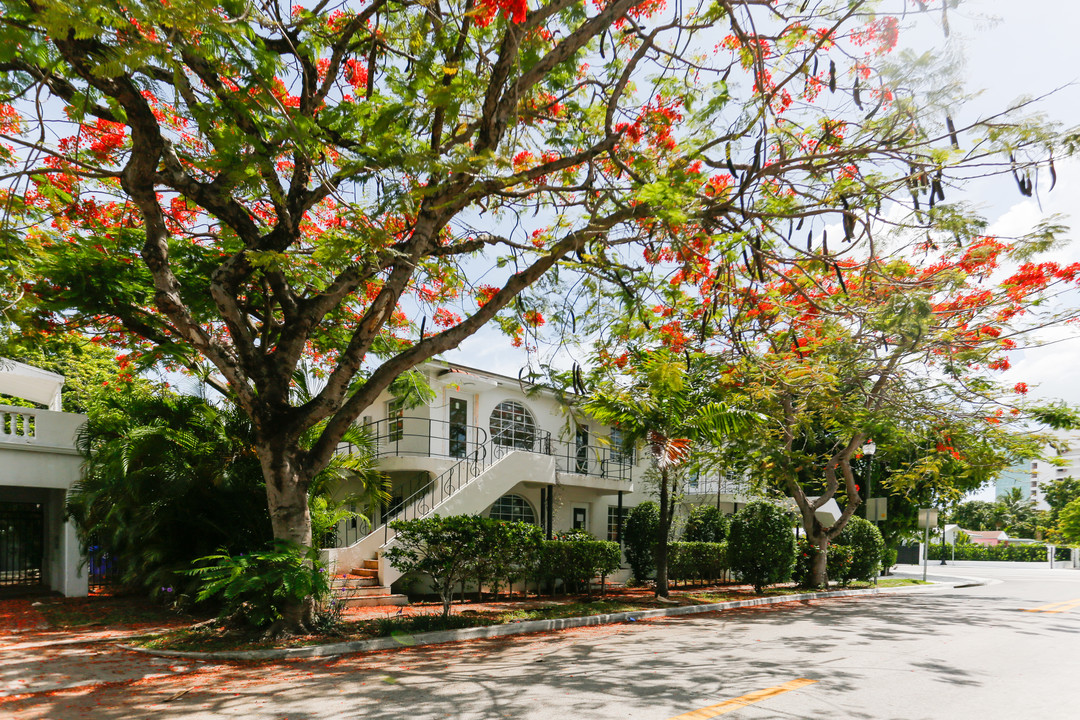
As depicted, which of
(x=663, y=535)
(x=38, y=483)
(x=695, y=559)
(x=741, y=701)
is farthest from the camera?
(x=695, y=559)

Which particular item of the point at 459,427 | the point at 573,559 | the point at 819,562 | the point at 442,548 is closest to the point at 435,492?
the point at 573,559

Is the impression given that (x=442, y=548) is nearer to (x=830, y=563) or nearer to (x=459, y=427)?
(x=459, y=427)

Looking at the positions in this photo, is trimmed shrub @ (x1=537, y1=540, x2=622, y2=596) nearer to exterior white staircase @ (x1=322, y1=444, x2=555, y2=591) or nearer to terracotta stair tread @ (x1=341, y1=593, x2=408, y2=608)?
exterior white staircase @ (x1=322, y1=444, x2=555, y2=591)

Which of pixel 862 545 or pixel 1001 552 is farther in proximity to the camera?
pixel 1001 552

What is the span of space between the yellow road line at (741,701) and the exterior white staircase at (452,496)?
844 cm

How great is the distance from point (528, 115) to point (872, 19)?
14.7 ft

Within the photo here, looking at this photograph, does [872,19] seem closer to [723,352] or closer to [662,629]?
[723,352]

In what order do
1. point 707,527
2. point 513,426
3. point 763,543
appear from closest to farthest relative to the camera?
point 763,543, point 513,426, point 707,527

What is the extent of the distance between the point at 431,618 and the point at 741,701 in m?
6.24

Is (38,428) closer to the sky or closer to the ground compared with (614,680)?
closer to the sky

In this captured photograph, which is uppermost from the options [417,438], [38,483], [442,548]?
[417,438]

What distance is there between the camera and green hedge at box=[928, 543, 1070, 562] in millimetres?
54344

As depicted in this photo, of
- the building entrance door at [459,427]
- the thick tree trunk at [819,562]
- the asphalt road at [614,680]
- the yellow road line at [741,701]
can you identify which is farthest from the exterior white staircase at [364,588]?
the thick tree trunk at [819,562]

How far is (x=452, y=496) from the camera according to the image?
15.4 m
